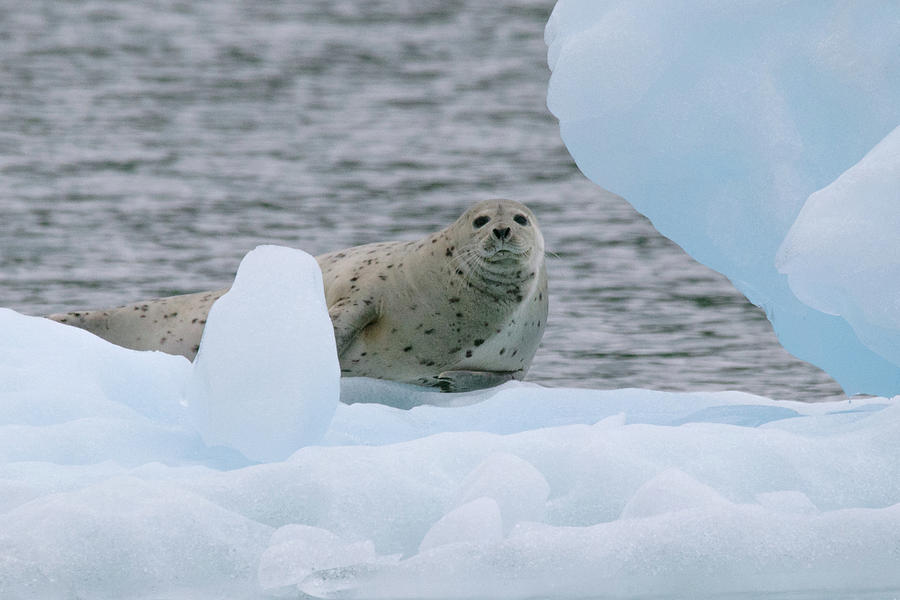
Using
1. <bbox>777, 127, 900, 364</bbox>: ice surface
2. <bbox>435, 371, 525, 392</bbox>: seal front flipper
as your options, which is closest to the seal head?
<bbox>435, 371, 525, 392</bbox>: seal front flipper

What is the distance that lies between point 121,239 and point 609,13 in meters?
6.31

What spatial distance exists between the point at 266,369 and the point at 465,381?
2001mm

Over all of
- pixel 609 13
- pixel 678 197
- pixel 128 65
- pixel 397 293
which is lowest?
pixel 128 65

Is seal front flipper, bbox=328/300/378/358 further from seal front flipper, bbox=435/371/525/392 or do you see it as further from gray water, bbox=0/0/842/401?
gray water, bbox=0/0/842/401

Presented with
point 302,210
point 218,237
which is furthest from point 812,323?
point 302,210

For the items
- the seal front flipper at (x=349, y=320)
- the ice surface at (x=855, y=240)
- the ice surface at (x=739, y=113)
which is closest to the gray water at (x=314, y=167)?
the seal front flipper at (x=349, y=320)

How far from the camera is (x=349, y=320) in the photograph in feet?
21.9

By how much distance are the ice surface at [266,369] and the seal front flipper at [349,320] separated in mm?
1815

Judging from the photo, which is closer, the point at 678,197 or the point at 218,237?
the point at 678,197

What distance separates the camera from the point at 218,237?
1159 centimetres

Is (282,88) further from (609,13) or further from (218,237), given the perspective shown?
(609,13)

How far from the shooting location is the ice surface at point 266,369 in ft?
15.3

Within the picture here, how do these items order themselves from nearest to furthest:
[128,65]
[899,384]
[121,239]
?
[899,384], [121,239], [128,65]

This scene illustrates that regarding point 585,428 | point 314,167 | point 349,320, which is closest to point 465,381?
point 349,320
